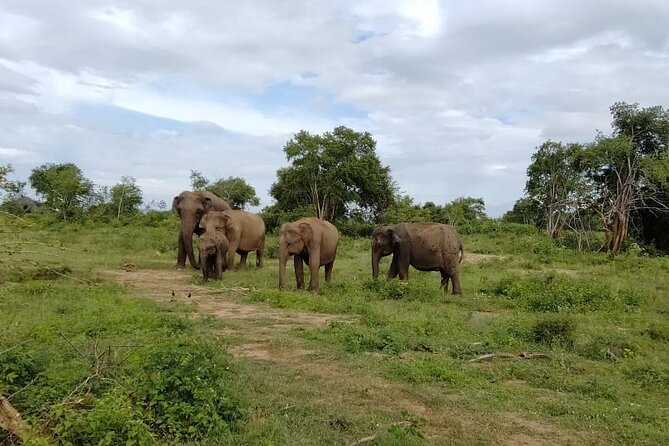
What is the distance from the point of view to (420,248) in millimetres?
17250

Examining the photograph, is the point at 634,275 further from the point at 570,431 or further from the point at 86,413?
the point at 86,413

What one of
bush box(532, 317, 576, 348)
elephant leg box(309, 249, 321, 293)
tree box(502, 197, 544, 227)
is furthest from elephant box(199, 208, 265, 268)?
tree box(502, 197, 544, 227)

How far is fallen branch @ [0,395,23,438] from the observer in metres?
4.84

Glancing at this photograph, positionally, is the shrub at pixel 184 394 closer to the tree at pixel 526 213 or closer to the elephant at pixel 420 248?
the elephant at pixel 420 248

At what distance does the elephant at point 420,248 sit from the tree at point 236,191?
115 feet

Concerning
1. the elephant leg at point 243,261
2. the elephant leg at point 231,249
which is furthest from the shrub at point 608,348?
the elephant leg at point 243,261

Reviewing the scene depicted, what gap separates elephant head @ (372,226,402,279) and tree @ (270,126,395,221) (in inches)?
1001

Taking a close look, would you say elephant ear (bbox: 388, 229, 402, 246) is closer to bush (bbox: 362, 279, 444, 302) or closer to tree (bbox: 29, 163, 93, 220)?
bush (bbox: 362, 279, 444, 302)

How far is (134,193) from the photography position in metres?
53.2

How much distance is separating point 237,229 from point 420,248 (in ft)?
20.7

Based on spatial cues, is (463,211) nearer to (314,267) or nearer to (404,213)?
(404,213)

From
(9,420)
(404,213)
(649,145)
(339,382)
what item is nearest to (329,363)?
(339,382)

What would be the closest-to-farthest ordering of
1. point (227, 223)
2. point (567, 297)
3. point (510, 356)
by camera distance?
point (510, 356) < point (567, 297) < point (227, 223)

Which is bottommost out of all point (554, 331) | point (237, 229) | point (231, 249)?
point (554, 331)
